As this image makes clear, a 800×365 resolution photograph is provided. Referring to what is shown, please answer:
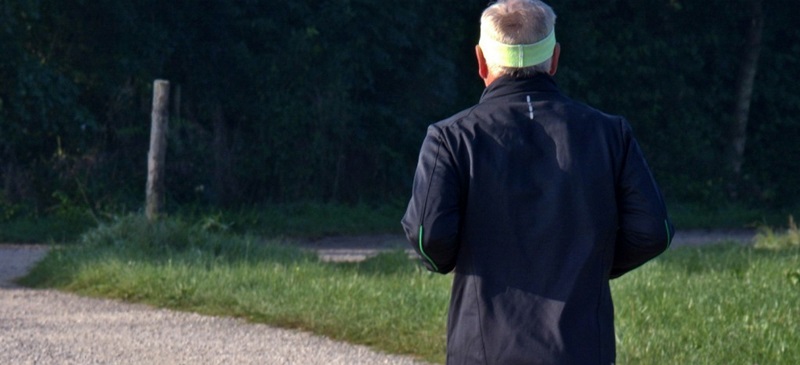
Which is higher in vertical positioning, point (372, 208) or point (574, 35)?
point (574, 35)

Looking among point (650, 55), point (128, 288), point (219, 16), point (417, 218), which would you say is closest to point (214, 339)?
point (128, 288)

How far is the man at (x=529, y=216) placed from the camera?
3.18m

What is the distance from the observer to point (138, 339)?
7.86 meters

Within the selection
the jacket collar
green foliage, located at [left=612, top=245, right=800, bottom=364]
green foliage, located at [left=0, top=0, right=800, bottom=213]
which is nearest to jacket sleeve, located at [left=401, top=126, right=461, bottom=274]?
the jacket collar

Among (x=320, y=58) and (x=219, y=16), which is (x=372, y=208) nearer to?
(x=320, y=58)

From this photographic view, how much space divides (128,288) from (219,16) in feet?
33.5

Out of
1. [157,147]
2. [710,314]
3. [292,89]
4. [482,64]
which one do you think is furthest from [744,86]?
[482,64]

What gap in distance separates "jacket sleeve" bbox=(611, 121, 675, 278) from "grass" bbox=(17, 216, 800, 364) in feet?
11.5

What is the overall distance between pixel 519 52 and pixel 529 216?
0.43 metres

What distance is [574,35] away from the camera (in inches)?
931

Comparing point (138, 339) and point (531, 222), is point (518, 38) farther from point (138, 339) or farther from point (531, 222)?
point (138, 339)

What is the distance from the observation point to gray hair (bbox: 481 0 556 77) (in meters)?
3.24

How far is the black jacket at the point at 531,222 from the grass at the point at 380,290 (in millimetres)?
3588

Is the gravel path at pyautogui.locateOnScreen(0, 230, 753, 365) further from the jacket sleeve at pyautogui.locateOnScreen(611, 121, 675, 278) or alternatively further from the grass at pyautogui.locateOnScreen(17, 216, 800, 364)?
the jacket sleeve at pyautogui.locateOnScreen(611, 121, 675, 278)
